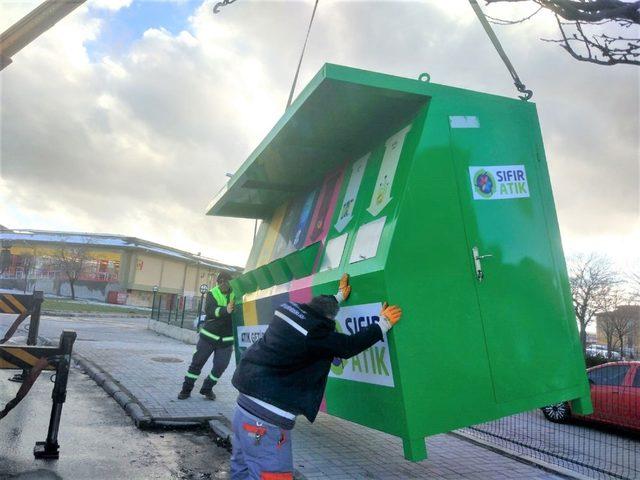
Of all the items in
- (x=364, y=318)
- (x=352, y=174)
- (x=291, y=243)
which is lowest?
(x=364, y=318)

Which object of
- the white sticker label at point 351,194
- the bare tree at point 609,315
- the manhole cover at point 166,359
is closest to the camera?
the white sticker label at point 351,194

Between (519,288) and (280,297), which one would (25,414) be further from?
(519,288)

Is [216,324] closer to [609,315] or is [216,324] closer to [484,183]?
[484,183]

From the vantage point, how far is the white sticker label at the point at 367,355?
10.5 ft

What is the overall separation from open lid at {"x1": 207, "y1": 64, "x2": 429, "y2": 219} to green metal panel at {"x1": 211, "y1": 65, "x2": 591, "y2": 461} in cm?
2

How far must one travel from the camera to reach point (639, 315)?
35.4 m

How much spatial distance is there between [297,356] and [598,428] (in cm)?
897

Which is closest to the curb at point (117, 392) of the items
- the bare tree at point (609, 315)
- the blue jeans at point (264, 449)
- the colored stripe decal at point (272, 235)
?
the colored stripe decal at point (272, 235)

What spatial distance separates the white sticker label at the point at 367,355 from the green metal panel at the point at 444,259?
12 millimetres

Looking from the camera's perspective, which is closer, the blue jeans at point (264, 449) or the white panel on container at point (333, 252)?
the blue jeans at point (264, 449)

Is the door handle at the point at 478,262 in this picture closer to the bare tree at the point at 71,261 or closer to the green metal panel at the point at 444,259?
the green metal panel at the point at 444,259

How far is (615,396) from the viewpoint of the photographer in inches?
364

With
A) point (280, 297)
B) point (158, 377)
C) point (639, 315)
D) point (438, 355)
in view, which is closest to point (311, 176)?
point (280, 297)

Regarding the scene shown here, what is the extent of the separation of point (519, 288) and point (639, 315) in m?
38.8
